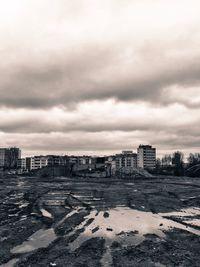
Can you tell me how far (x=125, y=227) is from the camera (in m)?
16.4

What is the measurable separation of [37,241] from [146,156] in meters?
171

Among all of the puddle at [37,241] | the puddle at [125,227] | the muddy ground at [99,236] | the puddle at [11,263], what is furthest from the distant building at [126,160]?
the puddle at [11,263]

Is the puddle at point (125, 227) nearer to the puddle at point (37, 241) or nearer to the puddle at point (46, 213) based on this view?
the puddle at point (37, 241)

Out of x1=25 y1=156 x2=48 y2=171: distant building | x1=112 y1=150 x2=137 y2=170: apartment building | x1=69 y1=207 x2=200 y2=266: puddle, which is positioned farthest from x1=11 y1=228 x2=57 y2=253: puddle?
x1=112 y1=150 x2=137 y2=170: apartment building

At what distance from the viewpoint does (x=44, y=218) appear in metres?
18.9

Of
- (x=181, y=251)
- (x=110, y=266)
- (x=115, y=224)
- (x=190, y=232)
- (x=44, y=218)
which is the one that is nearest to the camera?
(x=110, y=266)

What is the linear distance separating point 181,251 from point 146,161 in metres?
172

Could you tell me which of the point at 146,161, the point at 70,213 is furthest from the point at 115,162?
the point at 70,213

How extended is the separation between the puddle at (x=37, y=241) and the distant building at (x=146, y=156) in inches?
6570

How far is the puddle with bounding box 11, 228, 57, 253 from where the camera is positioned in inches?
482

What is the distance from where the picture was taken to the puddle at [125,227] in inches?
520

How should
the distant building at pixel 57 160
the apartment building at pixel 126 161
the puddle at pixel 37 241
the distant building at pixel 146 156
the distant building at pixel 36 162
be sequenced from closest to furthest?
the puddle at pixel 37 241 → the distant building at pixel 57 160 → the distant building at pixel 36 162 → the distant building at pixel 146 156 → the apartment building at pixel 126 161

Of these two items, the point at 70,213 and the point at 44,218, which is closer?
the point at 44,218

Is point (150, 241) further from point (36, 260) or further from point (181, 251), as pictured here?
point (36, 260)
